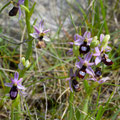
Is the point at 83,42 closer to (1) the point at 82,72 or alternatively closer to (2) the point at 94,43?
(2) the point at 94,43

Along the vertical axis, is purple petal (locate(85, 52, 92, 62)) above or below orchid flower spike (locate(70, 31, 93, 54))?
below

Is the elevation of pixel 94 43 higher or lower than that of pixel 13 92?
higher

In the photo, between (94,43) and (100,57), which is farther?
(100,57)

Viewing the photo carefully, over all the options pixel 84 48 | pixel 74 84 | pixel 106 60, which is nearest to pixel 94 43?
pixel 84 48

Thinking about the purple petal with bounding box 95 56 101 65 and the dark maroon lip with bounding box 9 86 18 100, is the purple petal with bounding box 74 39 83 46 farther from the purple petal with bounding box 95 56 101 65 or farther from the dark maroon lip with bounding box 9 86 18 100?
the dark maroon lip with bounding box 9 86 18 100

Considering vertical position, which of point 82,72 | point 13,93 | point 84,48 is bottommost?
point 13,93

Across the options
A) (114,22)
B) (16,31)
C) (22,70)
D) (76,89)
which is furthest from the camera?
(114,22)

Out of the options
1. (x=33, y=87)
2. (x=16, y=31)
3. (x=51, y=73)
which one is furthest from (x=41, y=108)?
(x=16, y=31)

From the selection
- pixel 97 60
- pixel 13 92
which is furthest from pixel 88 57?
pixel 13 92

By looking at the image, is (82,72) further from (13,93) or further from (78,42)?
(13,93)

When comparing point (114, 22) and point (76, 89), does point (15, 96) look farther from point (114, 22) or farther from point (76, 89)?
point (114, 22)

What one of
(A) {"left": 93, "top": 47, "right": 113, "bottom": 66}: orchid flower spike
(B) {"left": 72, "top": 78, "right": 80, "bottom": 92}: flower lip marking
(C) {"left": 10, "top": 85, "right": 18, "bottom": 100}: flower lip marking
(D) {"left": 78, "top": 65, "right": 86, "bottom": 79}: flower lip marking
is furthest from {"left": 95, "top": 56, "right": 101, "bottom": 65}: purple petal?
(C) {"left": 10, "top": 85, "right": 18, "bottom": 100}: flower lip marking
